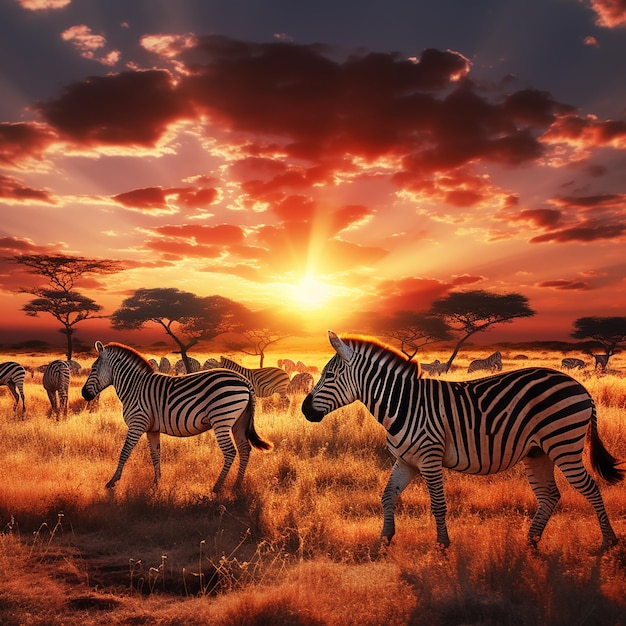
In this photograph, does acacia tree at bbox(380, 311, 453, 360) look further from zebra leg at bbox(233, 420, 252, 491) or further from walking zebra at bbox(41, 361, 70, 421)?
zebra leg at bbox(233, 420, 252, 491)

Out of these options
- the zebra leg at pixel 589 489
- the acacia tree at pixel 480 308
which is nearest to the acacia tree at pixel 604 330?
the acacia tree at pixel 480 308

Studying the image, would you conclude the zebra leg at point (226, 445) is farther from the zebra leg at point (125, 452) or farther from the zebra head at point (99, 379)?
the zebra head at point (99, 379)

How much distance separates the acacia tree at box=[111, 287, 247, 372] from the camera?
125 ft

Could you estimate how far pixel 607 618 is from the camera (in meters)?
4.63

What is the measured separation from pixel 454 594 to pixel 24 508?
5766 millimetres

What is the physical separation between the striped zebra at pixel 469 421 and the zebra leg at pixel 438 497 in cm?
1

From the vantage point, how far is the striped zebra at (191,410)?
8.84 meters

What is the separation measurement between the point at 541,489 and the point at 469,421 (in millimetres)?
1190

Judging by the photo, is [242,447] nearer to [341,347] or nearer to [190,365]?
[341,347]

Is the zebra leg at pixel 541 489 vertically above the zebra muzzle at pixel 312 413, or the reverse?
the zebra muzzle at pixel 312 413

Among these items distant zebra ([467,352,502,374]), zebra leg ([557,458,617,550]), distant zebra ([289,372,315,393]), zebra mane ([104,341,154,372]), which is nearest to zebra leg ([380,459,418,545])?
zebra leg ([557,458,617,550])

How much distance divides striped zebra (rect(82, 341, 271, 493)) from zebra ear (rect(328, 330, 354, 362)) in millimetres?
2956

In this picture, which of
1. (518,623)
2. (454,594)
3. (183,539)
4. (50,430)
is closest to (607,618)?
(518,623)

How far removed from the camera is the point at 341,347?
21.3 feet
